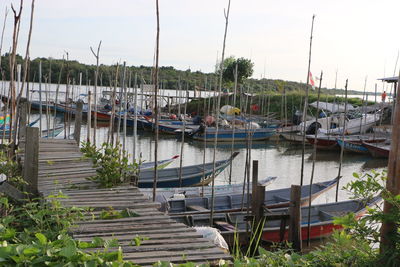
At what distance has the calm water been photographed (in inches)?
774

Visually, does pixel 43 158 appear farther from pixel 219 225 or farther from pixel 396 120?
pixel 396 120

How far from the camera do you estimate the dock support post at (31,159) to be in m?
5.52

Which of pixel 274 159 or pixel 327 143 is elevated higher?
pixel 327 143

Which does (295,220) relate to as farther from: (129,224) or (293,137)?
(293,137)

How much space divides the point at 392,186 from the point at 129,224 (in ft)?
7.61

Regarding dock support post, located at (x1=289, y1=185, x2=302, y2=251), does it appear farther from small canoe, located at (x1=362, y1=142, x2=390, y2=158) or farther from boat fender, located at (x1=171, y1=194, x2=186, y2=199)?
small canoe, located at (x1=362, y1=142, x2=390, y2=158)

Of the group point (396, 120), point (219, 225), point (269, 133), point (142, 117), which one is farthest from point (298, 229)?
point (142, 117)

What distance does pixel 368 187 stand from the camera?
3711 mm

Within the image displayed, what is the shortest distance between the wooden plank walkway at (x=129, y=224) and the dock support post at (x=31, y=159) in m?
0.14

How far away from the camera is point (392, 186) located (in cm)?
385

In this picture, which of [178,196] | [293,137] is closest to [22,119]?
[178,196]

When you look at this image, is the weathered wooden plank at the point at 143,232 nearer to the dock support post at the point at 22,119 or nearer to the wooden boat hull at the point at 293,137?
the dock support post at the point at 22,119

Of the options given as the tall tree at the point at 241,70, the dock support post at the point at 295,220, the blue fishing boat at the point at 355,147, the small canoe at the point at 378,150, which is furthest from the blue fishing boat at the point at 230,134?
the dock support post at the point at 295,220

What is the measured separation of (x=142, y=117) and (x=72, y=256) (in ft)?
102
